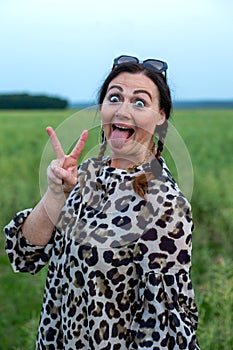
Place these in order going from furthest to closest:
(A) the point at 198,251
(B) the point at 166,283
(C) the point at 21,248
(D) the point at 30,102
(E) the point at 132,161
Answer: (D) the point at 30,102 < (A) the point at 198,251 < (C) the point at 21,248 < (E) the point at 132,161 < (B) the point at 166,283

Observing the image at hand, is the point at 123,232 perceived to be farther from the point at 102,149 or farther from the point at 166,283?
the point at 102,149

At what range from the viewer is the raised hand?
1.55m

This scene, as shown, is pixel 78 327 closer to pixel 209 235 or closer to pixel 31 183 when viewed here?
pixel 209 235

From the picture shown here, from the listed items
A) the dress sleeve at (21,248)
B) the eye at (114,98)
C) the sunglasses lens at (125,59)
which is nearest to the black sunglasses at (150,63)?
the sunglasses lens at (125,59)

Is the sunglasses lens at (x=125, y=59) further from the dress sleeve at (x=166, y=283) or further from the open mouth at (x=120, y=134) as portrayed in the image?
the dress sleeve at (x=166, y=283)

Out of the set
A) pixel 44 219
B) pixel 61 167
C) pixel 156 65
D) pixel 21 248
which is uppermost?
pixel 156 65

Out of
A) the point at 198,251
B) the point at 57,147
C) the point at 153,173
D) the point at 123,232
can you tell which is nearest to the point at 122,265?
the point at 123,232

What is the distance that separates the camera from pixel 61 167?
1567 millimetres

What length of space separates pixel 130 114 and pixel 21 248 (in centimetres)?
47

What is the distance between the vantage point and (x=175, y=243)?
1.45 metres

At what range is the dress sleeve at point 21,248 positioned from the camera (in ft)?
5.51

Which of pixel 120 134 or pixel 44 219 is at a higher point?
pixel 120 134

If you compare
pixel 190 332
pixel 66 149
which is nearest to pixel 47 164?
pixel 66 149

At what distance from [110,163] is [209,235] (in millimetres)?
4534
